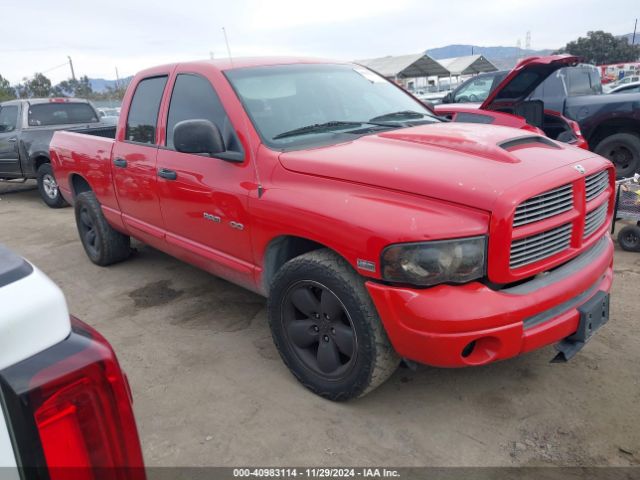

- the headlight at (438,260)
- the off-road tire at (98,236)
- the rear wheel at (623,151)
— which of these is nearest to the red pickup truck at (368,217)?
the headlight at (438,260)

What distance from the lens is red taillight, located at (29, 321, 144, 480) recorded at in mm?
926

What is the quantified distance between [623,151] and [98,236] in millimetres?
6816

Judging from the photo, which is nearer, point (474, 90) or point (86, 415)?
point (86, 415)

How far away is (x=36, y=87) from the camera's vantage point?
43438 millimetres

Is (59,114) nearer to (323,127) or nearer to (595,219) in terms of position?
(323,127)

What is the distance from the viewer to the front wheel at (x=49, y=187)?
8.34m

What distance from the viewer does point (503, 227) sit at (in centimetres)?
215

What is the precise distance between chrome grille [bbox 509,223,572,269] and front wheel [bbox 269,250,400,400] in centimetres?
68

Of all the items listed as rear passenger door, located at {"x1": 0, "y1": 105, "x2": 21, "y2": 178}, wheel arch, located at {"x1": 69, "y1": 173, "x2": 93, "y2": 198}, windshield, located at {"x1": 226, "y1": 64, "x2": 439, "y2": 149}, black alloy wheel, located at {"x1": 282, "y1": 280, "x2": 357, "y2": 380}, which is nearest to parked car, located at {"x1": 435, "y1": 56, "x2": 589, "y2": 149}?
windshield, located at {"x1": 226, "y1": 64, "x2": 439, "y2": 149}

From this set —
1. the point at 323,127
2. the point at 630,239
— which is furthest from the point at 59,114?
the point at 630,239

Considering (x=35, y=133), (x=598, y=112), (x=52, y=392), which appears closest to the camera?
(x=52, y=392)

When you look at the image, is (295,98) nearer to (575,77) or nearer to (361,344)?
(361,344)

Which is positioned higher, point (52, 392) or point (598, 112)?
point (52, 392)

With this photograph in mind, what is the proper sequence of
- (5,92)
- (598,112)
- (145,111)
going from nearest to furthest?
(145,111) < (598,112) < (5,92)
